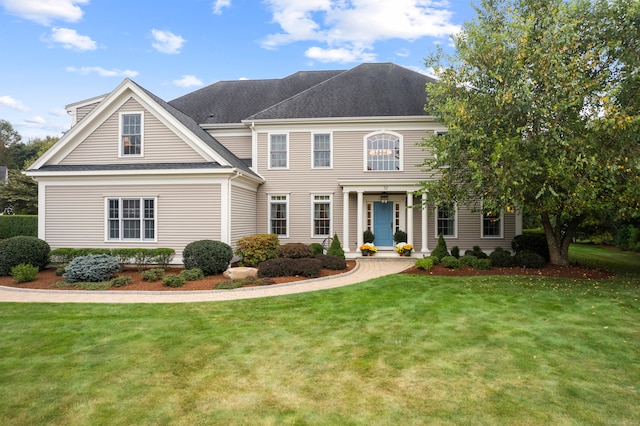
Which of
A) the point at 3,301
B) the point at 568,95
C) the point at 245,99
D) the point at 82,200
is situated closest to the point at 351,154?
the point at 245,99

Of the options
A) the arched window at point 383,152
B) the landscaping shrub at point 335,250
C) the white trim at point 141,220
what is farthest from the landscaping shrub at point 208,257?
the arched window at point 383,152

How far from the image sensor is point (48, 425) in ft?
11.7

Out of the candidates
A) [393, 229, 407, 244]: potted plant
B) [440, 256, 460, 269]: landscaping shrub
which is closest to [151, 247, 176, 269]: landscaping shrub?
[393, 229, 407, 244]: potted plant

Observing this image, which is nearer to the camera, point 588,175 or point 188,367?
point 188,367

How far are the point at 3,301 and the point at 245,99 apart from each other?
48.8ft

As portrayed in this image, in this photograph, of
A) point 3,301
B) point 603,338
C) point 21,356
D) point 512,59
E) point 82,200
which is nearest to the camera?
point 21,356

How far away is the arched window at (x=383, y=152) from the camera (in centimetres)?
1717

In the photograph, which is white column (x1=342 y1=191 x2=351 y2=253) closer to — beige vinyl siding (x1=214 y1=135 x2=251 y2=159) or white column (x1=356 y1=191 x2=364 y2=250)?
white column (x1=356 y1=191 x2=364 y2=250)

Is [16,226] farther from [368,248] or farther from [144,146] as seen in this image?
[368,248]

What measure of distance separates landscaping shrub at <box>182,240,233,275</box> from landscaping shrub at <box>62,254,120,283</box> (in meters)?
2.37

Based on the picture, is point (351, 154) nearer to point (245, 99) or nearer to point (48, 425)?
point (245, 99)

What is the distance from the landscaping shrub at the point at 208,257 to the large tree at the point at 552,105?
8168mm

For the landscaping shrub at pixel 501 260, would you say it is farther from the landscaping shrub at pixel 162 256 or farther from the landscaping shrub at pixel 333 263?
the landscaping shrub at pixel 162 256

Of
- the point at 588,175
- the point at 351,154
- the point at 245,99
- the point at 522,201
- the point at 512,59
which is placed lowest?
the point at 522,201
